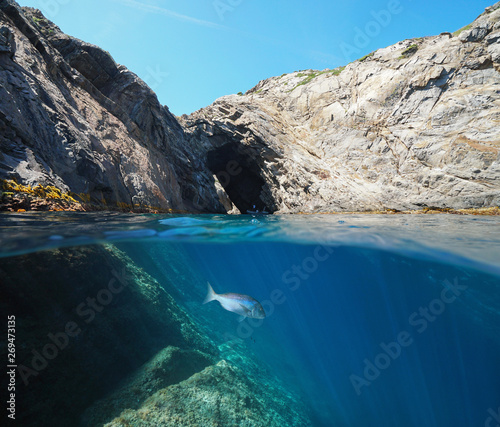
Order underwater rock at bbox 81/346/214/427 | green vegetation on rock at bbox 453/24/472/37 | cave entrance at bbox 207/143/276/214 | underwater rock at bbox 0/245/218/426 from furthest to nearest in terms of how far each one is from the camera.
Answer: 1. cave entrance at bbox 207/143/276/214
2. green vegetation on rock at bbox 453/24/472/37
3. underwater rock at bbox 81/346/214/427
4. underwater rock at bbox 0/245/218/426

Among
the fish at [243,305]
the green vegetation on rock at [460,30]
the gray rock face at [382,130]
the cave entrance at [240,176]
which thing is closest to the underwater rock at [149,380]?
the fish at [243,305]

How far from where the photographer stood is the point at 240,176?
33.8 meters

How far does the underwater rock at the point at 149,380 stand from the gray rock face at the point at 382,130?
54.2ft

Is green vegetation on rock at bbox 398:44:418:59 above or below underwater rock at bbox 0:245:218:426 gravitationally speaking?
above

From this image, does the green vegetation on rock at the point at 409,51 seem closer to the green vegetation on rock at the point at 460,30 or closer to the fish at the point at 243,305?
the green vegetation on rock at the point at 460,30

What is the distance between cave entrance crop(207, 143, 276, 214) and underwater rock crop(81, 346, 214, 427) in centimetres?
2173

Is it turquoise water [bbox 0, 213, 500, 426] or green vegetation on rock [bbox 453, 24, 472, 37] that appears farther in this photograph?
green vegetation on rock [bbox 453, 24, 472, 37]

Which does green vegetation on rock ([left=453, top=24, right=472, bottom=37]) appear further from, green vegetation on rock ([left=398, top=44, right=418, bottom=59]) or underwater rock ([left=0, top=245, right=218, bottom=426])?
underwater rock ([left=0, top=245, right=218, bottom=426])

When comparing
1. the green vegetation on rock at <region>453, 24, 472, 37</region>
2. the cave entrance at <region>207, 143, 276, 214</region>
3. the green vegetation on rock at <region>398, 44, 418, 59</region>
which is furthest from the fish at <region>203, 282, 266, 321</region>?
the green vegetation on rock at <region>453, 24, 472, 37</region>

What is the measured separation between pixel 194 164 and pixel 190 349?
19.2 meters

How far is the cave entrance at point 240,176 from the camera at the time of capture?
93.9 ft

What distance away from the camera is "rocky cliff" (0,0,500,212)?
32.3 ft

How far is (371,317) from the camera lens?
2289 cm

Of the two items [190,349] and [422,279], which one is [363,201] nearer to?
[422,279]
